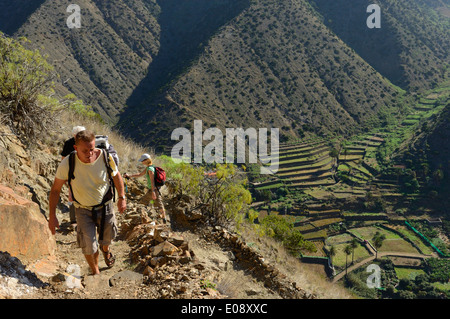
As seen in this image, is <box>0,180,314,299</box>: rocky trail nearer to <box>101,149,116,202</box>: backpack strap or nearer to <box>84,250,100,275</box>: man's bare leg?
<box>84,250,100,275</box>: man's bare leg

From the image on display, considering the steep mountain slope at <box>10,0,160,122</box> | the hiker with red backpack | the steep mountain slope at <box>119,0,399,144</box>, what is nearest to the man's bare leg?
the hiker with red backpack

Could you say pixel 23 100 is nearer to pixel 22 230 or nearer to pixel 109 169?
pixel 22 230

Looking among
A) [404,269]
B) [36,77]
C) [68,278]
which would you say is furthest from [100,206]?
[404,269]

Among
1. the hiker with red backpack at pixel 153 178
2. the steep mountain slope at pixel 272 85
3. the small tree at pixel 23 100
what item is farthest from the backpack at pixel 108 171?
the steep mountain slope at pixel 272 85

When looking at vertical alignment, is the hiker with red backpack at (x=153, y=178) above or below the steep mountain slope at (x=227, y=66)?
below

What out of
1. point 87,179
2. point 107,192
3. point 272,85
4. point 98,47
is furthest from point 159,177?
point 98,47

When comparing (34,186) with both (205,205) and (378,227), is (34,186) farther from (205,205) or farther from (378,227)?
(378,227)

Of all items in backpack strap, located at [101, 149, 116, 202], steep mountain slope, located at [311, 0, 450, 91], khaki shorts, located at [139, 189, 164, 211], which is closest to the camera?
backpack strap, located at [101, 149, 116, 202]

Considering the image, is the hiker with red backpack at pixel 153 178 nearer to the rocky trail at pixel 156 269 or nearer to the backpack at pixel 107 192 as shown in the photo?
the rocky trail at pixel 156 269
